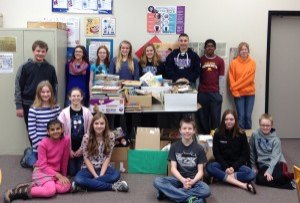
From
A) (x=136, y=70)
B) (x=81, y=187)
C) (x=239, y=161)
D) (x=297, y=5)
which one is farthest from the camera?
(x=297, y=5)

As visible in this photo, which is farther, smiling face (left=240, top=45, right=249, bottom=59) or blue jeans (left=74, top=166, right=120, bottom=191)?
smiling face (left=240, top=45, right=249, bottom=59)

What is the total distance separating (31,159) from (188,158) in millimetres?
1693

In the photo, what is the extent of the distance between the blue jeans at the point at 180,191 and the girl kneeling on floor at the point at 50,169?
0.84 m

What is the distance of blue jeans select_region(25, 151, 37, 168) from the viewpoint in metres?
4.06

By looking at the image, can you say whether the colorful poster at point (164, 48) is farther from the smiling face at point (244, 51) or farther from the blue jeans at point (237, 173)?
the blue jeans at point (237, 173)

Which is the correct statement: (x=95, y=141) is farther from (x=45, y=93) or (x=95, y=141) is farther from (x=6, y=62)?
(x=6, y=62)

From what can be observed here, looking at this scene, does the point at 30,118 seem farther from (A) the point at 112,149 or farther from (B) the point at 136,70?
(B) the point at 136,70

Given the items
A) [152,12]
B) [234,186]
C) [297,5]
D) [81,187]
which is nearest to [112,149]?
[81,187]

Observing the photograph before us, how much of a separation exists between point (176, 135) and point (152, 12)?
1.72 m

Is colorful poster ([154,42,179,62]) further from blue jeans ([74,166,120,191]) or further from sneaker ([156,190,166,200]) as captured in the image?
sneaker ([156,190,166,200])

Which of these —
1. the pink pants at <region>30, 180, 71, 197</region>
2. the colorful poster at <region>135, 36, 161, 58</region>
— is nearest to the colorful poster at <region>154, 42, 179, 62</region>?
the colorful poster at <region>135, 36, 161, 58</region>

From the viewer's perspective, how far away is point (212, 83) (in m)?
5.14

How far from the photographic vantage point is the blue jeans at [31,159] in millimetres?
4062

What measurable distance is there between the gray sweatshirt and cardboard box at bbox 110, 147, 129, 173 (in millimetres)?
1278
